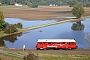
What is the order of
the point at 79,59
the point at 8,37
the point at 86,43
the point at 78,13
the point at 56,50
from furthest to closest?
the point at 78,13 → the point at 8,37 → the point at 86,43 → the point at 56,50 → the point at 79,59

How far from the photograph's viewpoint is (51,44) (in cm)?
4184

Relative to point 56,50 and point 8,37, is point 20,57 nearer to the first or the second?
point 56,50

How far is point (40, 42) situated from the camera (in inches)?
1668

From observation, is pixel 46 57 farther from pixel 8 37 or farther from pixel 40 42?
pixel 8 37

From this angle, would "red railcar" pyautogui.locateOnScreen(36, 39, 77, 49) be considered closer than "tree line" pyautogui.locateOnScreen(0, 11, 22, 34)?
Yes

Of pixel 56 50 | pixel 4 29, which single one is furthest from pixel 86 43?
pixel 4 29

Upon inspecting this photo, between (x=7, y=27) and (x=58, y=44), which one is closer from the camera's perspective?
(x=58, y=44)

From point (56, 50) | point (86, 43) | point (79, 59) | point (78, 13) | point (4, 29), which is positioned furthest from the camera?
point (78, 13)

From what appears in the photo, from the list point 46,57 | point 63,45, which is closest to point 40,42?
point 63,45

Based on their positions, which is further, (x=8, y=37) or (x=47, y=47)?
(x=8, y=37)

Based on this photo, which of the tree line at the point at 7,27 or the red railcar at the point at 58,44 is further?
the tree line at the point at 7,27

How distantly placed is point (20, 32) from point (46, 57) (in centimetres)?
3734

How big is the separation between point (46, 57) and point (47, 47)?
932 centimetres

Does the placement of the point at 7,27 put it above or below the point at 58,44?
below
